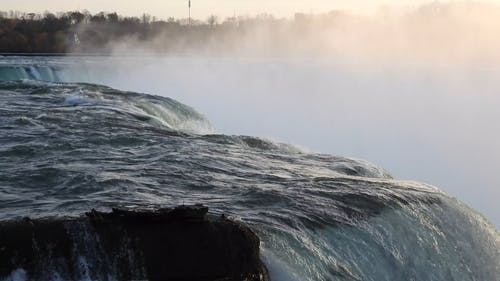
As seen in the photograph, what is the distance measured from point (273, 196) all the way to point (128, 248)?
304 centimetres

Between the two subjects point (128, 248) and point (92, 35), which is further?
point (92, 35)

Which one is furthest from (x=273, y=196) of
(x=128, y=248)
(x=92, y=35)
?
(x=92, y=35)

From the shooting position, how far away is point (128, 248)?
5023 millimetres

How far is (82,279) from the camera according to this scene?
486cm

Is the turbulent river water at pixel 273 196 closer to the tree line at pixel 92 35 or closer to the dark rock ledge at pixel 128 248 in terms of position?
the dark rock ledge at pixel 128 248

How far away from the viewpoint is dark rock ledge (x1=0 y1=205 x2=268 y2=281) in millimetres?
4848

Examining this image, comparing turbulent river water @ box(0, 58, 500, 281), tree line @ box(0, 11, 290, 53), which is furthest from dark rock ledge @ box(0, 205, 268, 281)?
tree line @ box(0, 11, 290, 53)

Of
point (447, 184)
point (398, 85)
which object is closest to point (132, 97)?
point (447, 184)

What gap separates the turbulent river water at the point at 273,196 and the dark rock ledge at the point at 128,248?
3.4 inches

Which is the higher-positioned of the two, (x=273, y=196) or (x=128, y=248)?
(x=128, y=248)

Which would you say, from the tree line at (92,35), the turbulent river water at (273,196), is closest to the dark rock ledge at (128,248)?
the turbulent river water at (273,196)

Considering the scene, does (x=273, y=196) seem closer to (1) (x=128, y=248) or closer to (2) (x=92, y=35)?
(1) (x=128, y=248)

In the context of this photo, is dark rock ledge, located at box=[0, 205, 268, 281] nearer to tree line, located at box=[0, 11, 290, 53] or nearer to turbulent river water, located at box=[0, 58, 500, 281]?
turbulent river water, located at box=[0, 58, 500, 281]

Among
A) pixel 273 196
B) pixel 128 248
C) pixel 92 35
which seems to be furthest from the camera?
pixel 92 35
